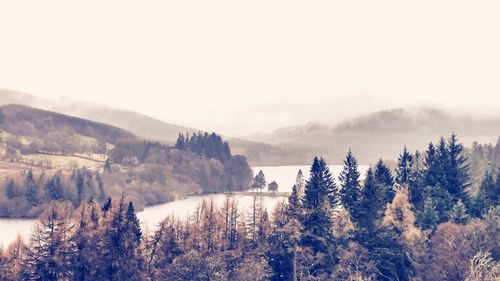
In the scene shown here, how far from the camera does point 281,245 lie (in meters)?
78.9

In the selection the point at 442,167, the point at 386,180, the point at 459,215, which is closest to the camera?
the point at 459,215

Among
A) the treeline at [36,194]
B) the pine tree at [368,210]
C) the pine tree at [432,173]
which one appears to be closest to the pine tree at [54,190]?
the treeline at [36,194]

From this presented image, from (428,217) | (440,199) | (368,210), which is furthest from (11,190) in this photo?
(428,217)

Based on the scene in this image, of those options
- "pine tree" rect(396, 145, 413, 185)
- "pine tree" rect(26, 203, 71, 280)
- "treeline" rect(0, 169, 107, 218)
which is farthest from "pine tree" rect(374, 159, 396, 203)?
"treeline" rect(0, 169, 107, 218)

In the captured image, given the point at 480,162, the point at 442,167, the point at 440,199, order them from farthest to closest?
the point at 480,162 < the point at 442,167 < the point at 440,199

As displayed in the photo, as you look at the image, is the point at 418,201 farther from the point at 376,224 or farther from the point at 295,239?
the point at 295,239

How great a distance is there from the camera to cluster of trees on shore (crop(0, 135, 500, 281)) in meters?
72.4

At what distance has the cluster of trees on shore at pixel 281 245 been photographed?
237 ft

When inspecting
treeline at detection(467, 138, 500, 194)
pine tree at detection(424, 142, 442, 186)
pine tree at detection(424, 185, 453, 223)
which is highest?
treeline at detection(467, 138, 500, 194)

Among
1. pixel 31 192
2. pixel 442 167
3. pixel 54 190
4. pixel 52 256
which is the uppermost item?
pixel 442 167

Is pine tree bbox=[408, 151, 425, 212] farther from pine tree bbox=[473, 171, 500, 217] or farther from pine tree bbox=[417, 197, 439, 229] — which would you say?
pine tree bbox=[473, 171, 500, 217]

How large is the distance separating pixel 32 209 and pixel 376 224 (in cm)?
13316

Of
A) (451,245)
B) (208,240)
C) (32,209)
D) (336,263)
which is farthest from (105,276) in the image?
(32,209)

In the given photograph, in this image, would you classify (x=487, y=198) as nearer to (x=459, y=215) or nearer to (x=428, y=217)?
(x=459, y=215)
